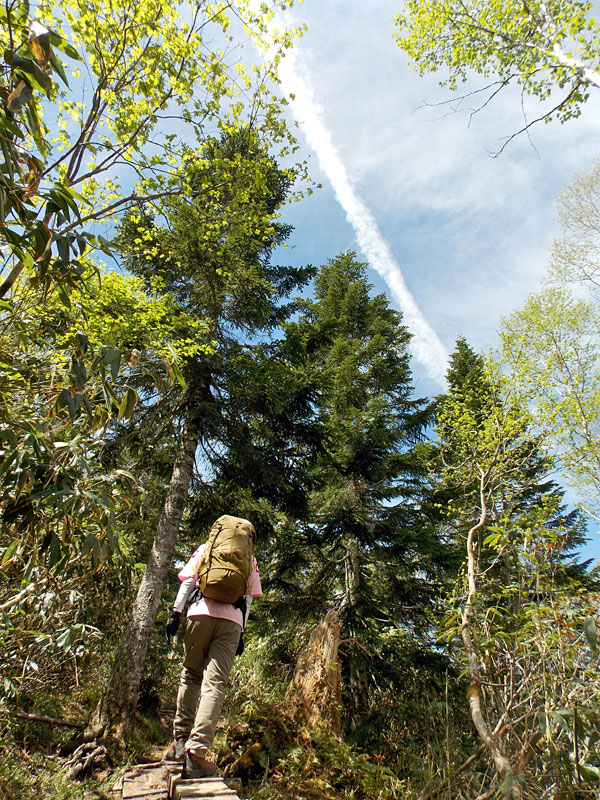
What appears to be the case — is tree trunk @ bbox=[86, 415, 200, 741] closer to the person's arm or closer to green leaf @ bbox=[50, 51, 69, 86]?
the person's arm

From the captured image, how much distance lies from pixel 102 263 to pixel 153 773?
7.37m

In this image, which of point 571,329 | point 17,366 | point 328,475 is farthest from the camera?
point 571,329

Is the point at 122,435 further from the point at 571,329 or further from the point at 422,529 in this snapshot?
the point at 571,329

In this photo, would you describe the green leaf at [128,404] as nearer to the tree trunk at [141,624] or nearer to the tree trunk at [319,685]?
the tree trunk at [319,685]

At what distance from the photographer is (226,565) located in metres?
3.60

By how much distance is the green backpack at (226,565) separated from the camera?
11.6 feet

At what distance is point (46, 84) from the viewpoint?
1.44m

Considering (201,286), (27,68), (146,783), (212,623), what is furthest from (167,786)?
(201,286)

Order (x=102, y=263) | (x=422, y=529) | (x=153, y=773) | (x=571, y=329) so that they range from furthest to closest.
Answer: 1. (x=571, y=329)
2. (x=422, y=529)
3. (x=102, y=263)
4. (x=153, y=773)

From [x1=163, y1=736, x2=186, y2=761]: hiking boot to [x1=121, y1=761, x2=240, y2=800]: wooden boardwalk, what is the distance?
4 cm

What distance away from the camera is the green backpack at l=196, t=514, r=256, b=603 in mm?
3549

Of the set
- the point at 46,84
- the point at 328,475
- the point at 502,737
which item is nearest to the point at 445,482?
the point at 328,475

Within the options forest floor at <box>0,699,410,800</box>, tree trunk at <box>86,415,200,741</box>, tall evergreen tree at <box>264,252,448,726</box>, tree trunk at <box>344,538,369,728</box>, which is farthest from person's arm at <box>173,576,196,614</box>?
tall evergreen tree at <box>264,252,448,726</box>

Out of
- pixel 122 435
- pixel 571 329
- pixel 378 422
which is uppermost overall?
pixel 571 329
